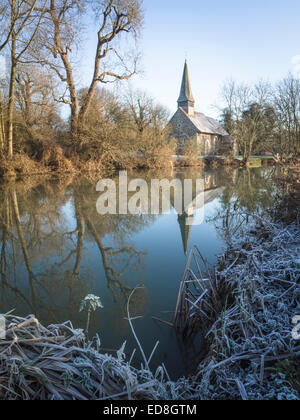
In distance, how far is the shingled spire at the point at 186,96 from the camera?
45.6m

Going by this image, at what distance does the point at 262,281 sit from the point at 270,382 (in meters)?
0.91

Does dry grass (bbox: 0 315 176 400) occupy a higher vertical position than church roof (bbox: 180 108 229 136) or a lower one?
lower

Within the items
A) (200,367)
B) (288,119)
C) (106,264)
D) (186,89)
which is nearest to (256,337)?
→ (200,367)

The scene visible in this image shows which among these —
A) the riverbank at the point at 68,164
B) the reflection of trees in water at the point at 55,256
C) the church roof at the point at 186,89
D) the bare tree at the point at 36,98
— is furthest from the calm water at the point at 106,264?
the church roof at the point at 186,89

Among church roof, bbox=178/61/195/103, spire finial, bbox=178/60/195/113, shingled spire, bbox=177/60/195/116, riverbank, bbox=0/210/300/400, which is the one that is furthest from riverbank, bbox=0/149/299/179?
church roof, bbox=178/61/195/103

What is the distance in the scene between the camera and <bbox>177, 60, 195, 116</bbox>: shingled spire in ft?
150

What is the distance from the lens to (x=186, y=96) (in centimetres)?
4578

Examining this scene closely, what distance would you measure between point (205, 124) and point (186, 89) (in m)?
7.11

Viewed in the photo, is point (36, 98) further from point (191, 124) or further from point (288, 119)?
point (191, 124)

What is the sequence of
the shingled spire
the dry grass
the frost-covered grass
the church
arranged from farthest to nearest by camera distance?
the shingled spire → the church → the frost-covered grass → the dry grass

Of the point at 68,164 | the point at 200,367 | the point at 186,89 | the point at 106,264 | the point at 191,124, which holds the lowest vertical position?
the point at 200,367

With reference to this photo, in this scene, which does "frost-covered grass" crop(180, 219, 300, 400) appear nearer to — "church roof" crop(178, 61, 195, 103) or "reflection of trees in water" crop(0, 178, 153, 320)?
"reflection of trees in water" crop(0, 178, 153, 320)

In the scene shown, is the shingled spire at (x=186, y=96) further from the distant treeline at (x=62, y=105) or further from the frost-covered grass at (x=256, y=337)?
the frost-covered grass at (x=256, y=337)

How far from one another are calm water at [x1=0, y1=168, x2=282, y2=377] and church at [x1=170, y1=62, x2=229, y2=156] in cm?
3590
